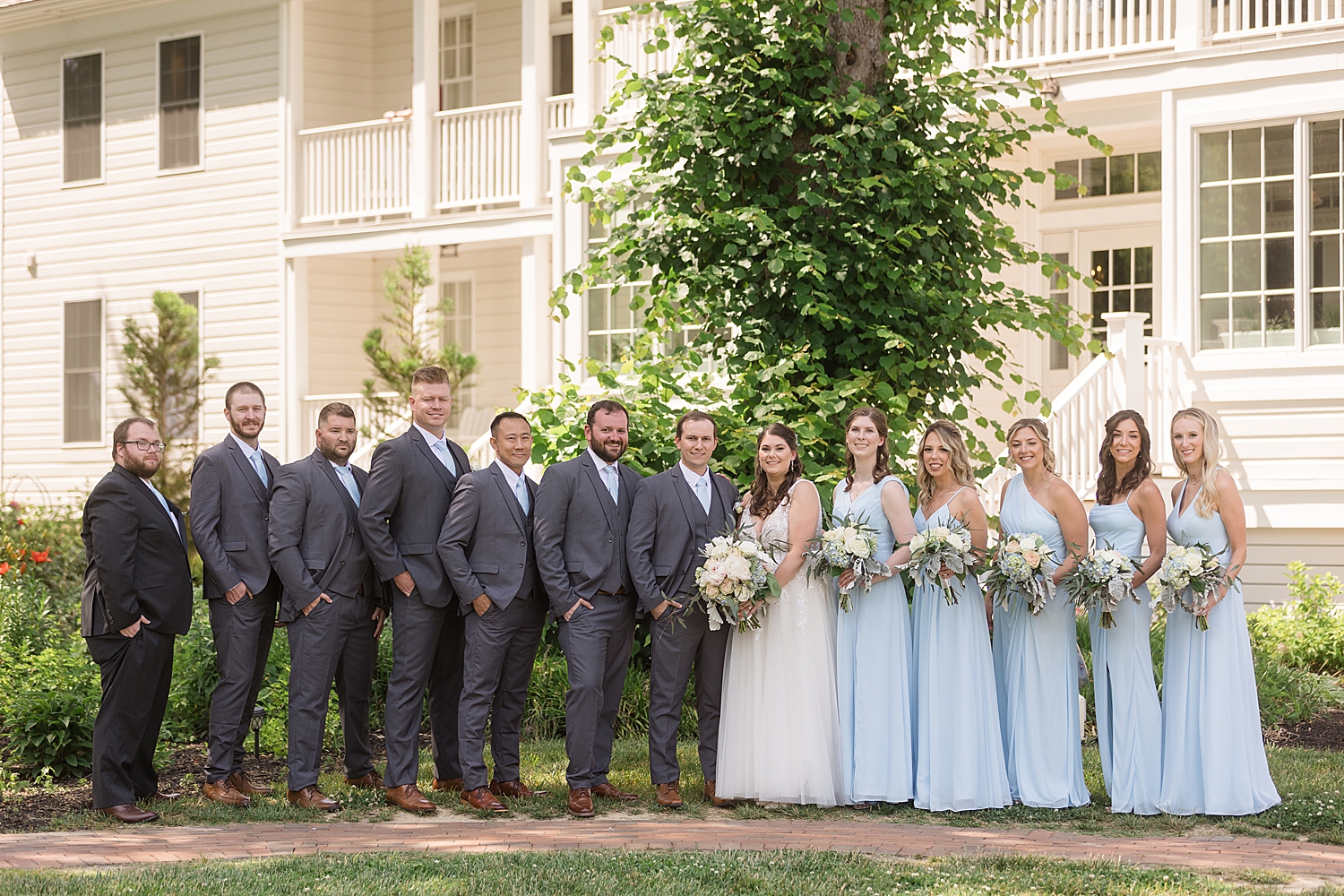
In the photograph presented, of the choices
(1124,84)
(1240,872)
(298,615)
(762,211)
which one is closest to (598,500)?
(298,615)

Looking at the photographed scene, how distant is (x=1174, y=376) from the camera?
43.6 feet

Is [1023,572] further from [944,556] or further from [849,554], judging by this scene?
[849,554]

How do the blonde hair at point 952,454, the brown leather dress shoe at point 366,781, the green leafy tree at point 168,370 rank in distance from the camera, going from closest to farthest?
the blonde hair at point 952,454
the brown leather dress shoe at point 366,781
the green leafy tree at point 168,370

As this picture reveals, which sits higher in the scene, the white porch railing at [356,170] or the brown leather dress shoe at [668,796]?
the white porch railing at [356,170]

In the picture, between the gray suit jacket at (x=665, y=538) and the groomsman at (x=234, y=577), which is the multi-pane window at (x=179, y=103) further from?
the gray suit jacket at (x=665, y=538)

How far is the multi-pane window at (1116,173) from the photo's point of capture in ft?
51.3

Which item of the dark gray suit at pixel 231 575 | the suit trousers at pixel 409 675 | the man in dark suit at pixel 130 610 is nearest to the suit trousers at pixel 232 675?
the dark gray suit at pixel 231 575

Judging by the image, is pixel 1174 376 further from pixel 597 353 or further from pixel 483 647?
pixel 483 647

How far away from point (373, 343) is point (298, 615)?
→ 375 inches

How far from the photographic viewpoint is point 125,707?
289 inches

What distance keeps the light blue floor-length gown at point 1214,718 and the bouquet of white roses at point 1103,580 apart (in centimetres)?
34

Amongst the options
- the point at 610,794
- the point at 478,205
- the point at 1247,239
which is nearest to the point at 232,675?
the point at 610,794

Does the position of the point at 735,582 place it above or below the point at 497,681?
above

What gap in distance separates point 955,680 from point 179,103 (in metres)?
16.5
